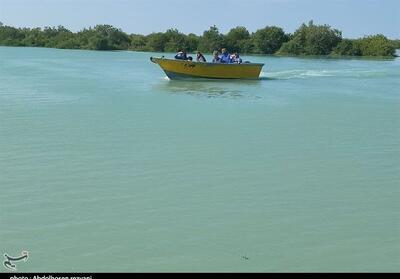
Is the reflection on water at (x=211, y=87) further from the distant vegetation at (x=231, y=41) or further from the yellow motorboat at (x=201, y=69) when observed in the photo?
the distant vegetation at (x=231, y=41)

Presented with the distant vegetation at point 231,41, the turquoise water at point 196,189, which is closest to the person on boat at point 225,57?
the turquoise water at point 196,189

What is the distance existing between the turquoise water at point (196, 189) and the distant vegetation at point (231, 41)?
5388 centimetres

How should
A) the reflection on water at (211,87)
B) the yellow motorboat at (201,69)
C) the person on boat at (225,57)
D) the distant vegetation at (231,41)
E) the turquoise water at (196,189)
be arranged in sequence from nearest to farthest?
the turquoise water at (196,189) → the reflection on water at (211,87) → the yellow motorboat at (201,69) → the person on boat at (225,57) → the distant vegetation at (231,41)

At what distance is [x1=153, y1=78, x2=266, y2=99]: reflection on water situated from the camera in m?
20.9

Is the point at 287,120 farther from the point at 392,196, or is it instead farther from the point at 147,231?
the point at 147,231

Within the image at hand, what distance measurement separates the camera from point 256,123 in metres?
14.2

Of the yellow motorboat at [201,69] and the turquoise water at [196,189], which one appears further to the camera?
the yellow motorboat at [201,69]

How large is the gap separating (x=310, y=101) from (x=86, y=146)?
10840mm

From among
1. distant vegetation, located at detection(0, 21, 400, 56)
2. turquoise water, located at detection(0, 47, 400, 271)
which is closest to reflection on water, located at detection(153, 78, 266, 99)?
turquoise water, located at detection(0, 47, 400, 271)

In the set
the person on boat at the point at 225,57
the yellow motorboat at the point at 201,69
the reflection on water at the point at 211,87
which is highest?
the person on boat at the point at 225,57

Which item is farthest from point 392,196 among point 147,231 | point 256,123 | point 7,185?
point 256,123

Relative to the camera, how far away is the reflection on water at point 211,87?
20906 millimetres

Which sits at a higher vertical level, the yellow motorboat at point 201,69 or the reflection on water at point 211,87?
the yellow motorboat at point 201,69

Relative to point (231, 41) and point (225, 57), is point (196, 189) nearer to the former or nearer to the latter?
point (225, 57)
